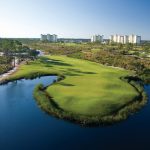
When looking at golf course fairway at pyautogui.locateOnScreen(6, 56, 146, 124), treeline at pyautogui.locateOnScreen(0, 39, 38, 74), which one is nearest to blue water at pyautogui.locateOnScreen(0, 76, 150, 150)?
golf course fairway at pyautogui.locateOnScreen(6, 56, 146, 124)

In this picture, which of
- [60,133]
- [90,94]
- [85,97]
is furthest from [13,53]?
[60,133]

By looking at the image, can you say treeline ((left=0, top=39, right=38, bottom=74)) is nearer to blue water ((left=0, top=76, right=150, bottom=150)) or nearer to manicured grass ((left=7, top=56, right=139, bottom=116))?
manicured grass ((left=7, top=56, right=139, bottom=116))

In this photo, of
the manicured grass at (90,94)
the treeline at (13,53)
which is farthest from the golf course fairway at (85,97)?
the treeline at (13,53)

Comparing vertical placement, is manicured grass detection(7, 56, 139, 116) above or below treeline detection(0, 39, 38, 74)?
below

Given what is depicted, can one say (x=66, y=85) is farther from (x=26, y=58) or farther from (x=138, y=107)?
(x=26, y=58)

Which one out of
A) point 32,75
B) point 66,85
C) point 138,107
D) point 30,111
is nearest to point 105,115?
point 138,107

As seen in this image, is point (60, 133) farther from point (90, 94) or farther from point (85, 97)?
point (90, 94)

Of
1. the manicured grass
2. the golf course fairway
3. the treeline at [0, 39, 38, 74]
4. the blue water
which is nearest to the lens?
the blue water

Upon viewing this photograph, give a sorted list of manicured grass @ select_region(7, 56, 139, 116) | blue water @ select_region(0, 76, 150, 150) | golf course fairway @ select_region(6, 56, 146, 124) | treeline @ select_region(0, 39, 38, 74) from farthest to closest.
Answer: treeline @ select_region(0, 39, 38, 74)
manicured grass @ select_region(7, 56, 139, 116)
golf course fairway @ select_region(6, 56, 146, 124)
blue water @ select_region(0, 76, 150, 150)
